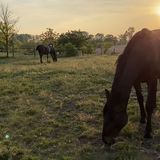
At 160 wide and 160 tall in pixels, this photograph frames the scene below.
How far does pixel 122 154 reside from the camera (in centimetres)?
582

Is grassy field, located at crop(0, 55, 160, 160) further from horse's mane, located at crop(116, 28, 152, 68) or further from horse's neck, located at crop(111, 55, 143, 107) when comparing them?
horse's mane, located at crop(116, 28, 152, 68)

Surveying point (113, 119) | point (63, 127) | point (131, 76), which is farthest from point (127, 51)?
point (63, 127)

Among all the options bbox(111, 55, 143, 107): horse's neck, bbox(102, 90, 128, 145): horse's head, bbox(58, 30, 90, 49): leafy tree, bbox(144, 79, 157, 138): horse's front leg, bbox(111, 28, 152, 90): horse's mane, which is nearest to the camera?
bbox(102, 90, 128, 145): horse's head

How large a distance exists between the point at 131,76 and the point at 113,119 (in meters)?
0.82

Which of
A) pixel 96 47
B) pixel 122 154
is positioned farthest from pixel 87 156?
pixel 96 47

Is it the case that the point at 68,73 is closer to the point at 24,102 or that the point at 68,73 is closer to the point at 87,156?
the point at 24,102

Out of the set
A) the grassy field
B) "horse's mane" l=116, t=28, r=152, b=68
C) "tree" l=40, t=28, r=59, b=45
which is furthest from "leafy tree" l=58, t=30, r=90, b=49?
"horse's mane" l=116, t=28, r=152, b=68

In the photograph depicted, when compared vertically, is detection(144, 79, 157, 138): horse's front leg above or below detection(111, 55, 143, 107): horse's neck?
below

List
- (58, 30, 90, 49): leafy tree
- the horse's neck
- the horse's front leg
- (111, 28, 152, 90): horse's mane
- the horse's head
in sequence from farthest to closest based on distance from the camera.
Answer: (58, 30, 90, 49): leafy tree < the horse's front leg < (111, 28, 152, 90): horse's mane < the horse's neck < the horse's head

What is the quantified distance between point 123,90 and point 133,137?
1.04 metres

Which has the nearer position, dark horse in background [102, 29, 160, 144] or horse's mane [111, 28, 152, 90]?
dark horse in background [102, 29, 160, 144]

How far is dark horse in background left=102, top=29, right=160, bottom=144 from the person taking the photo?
5.91 metres

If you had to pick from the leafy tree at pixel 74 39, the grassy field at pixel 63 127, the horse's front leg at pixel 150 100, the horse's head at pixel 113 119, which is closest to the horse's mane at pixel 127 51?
the horse's head at pixel 113 119

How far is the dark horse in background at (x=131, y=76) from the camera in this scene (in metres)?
5.91
